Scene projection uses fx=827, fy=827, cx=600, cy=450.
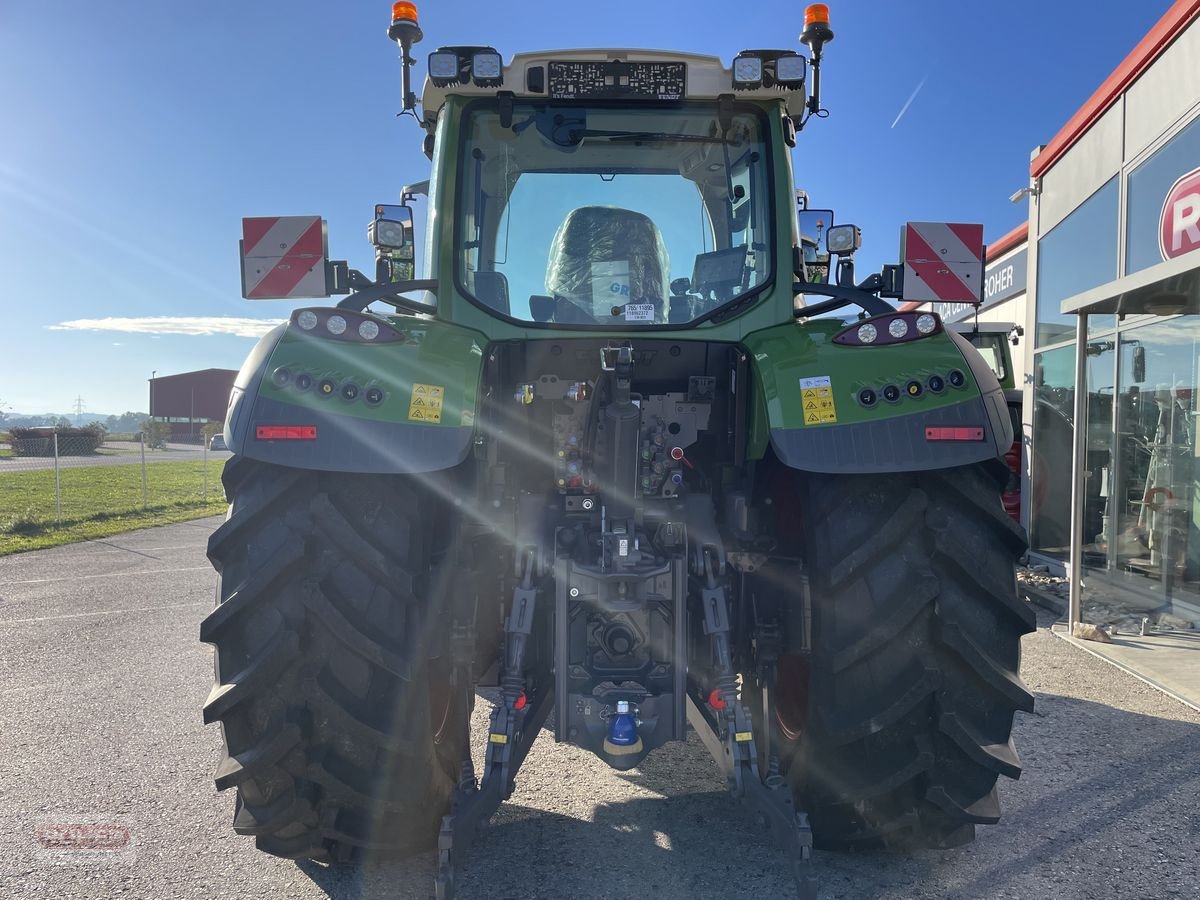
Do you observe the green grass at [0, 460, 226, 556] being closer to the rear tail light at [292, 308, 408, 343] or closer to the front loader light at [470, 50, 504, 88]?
the rear tail light at [292, 308, 408, 343]

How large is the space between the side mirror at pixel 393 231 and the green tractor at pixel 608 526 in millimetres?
171

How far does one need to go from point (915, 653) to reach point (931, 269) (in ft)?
5.20

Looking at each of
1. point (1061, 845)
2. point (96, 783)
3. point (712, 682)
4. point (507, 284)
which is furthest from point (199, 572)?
point (1061, 845)

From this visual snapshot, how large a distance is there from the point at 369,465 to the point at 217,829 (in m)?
1.58

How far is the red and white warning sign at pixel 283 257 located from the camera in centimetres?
309

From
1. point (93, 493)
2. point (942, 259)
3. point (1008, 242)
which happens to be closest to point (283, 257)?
point (942, 259)

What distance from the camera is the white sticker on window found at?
119 inches

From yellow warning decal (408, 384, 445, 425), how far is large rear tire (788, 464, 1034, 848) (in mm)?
1171

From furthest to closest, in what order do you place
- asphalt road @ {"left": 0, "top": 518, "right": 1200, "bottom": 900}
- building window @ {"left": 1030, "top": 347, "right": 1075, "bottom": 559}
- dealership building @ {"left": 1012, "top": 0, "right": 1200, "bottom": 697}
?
building window @ {"left": 1030, "top": 347, "right": 1075, "bottom": 559} → dealership building @ {"left": 1012, "top": 0, "right": 1200, "bottom": 697} → asphalt road @ {"left": 0, "top": 518, "right": 1200, "bottom": 900}

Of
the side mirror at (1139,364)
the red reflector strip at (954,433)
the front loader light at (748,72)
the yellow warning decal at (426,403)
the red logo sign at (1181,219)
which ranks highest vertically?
the red logo sign at (1181,219)

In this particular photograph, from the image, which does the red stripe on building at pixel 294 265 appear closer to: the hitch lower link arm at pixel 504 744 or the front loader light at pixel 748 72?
the hitch lower link arm at pixel 504 744

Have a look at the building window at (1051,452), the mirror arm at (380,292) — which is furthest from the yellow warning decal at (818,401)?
the building window at (1051,452)

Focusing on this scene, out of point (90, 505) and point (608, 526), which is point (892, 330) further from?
point (90, 505)

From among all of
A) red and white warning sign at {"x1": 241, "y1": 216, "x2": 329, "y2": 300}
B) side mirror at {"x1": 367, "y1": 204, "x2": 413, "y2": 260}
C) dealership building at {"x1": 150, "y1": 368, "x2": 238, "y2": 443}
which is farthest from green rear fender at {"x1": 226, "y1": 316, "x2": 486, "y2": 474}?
dealership building at {"x1": 150, "y1": 368, "x2": 238, "y2": 443}
